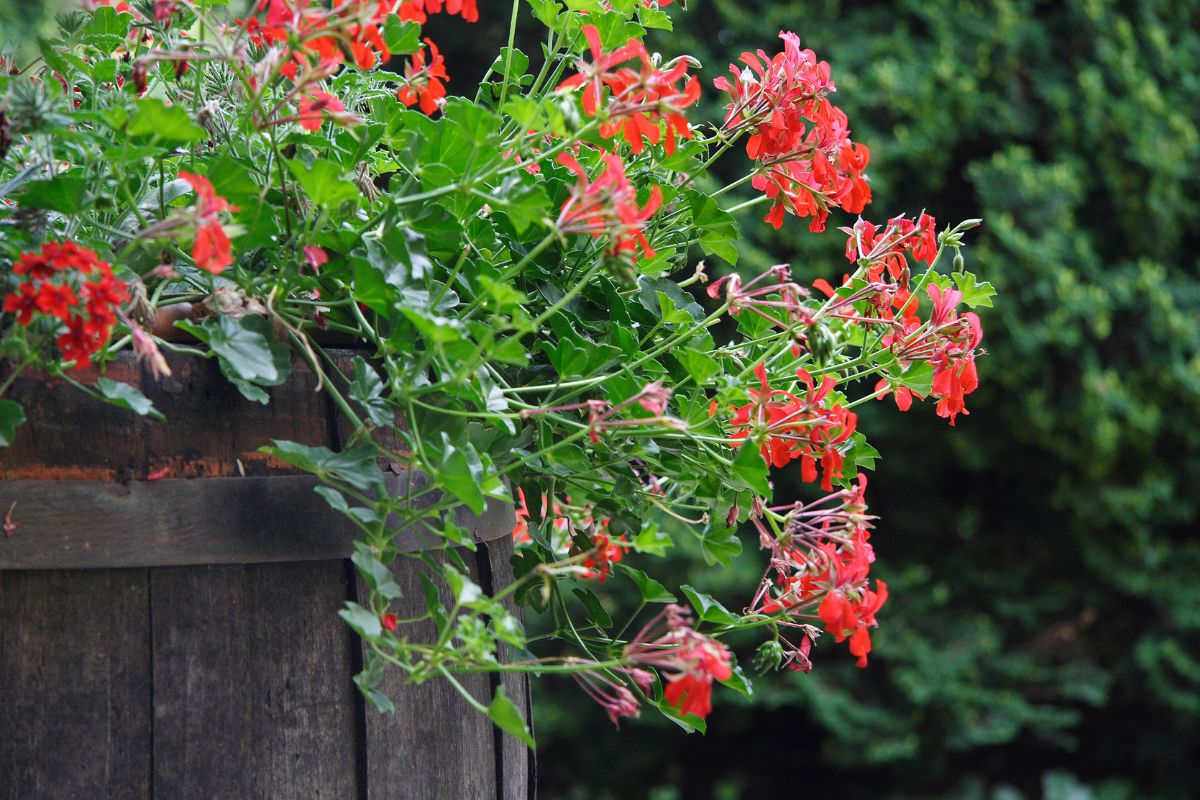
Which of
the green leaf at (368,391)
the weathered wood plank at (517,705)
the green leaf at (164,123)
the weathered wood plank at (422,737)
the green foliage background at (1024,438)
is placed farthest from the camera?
the green foliage background at (1024,438)

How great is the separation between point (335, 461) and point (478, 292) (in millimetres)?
155

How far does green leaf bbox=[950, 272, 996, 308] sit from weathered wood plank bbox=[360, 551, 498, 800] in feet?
1.47

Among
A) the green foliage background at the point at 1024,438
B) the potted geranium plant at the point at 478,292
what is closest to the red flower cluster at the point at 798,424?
the potted geranium plant at the point at 478,292

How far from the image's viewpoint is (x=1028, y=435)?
9.13 ft

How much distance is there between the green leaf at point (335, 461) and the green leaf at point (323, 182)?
0.15m

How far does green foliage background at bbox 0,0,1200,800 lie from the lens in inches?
109

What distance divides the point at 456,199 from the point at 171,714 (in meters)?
0.39

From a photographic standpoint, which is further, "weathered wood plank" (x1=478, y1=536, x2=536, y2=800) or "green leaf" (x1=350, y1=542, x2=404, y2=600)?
"weathered wood plank" (x1=478, y1=536, x2=536, y2=800)

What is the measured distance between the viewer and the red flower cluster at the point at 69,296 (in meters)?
0.62

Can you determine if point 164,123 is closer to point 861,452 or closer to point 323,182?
point 323,182

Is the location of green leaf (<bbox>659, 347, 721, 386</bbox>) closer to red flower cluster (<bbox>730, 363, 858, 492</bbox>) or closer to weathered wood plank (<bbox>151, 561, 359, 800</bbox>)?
red flower cluster (<bbox>730, 363, 858, 492</bbox>)

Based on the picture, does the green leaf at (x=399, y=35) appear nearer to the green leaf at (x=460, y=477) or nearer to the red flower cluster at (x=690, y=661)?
the green leaf at (x=460, y=477)

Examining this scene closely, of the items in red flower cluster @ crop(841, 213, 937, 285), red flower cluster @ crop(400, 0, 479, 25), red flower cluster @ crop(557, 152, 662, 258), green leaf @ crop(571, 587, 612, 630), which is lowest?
green leaf @ crop(571, 587, 612, 630)

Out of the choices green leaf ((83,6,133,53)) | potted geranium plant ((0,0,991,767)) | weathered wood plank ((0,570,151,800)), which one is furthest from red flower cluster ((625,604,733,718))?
green leaf ((83,6,133,53))
